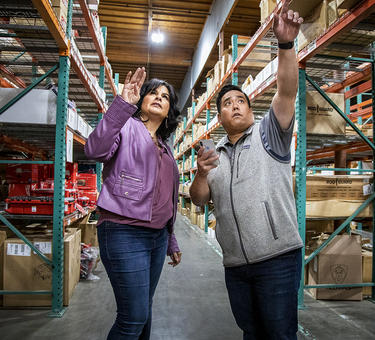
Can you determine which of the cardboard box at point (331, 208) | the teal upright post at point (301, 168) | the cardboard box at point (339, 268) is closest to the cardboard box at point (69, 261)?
the teal upright post at point (301, 168)

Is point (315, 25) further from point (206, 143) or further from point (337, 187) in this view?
point (206, 143)

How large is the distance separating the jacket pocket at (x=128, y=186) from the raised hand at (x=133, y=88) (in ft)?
1.12

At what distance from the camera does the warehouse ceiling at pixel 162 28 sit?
7.09 metres

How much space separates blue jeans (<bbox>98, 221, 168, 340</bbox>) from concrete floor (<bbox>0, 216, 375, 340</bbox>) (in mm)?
1125

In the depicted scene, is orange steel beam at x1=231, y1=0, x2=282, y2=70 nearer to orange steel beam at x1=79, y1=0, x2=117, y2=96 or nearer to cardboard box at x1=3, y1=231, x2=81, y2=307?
orange steel beam at x1=79, y1=0, x2=117, y2=96

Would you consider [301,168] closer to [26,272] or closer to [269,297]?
[269,297]

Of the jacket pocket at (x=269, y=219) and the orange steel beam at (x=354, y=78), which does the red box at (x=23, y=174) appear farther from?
the orange steel beam at (x=354, y=78)

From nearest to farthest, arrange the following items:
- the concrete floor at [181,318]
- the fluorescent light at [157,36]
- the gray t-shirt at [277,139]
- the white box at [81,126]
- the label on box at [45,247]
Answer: the gray t-shirt at [277,139], the concrete floor at [181,318], the label on box at [45,247], the white box at [81,126], the fluorescent light at [157,36]

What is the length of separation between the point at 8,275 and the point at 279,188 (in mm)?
2660

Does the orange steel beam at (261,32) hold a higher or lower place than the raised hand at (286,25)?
higher

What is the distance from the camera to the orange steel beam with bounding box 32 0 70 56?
1915 mm

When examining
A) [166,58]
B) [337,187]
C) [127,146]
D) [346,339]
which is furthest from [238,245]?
[166,58]

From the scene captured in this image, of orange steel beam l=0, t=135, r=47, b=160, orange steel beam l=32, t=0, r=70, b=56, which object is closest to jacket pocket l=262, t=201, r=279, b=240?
orange steel beam l=32, t=0, r=70, b=56

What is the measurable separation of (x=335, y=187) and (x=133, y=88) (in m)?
2.55
